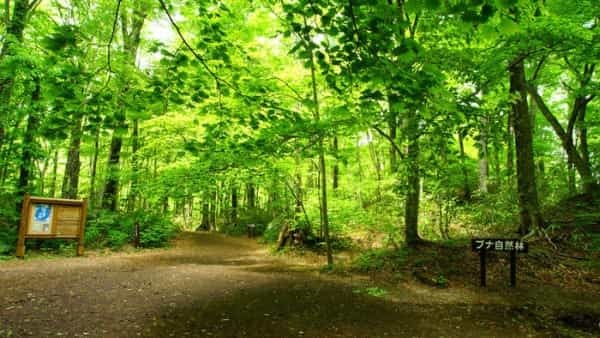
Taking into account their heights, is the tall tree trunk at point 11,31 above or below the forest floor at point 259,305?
above

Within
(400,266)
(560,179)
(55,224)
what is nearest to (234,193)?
(55,224)

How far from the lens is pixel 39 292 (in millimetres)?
5094

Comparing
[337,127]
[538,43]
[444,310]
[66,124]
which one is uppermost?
[538,43]

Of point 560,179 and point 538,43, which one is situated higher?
point 538,43

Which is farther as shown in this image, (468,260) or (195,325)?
(468,260)

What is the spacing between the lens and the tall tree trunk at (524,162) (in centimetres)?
809

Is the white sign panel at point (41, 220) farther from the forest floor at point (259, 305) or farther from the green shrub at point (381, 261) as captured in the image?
the green shrub at point (381, 261)

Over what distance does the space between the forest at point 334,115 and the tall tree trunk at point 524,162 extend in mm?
34

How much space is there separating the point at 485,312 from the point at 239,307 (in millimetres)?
3776

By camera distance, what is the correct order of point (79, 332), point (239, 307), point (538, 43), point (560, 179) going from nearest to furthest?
point (79, 332)
point (239, 307)
point (538, 43)
point (560, 179)

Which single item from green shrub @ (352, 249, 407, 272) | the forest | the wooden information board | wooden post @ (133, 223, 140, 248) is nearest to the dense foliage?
the forest

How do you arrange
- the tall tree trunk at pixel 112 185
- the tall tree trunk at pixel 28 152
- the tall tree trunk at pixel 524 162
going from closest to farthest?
1. the tall tree trunk at pixel 524 162
2. the tall tree trunk at pixel 28 152
3. the tall tree trunk at pixel 112 185

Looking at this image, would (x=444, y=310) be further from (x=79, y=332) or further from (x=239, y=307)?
(x=79, y=332)

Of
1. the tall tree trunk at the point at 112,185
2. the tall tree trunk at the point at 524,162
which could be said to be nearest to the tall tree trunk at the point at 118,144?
the tall tree trunk at the point at 112,185
